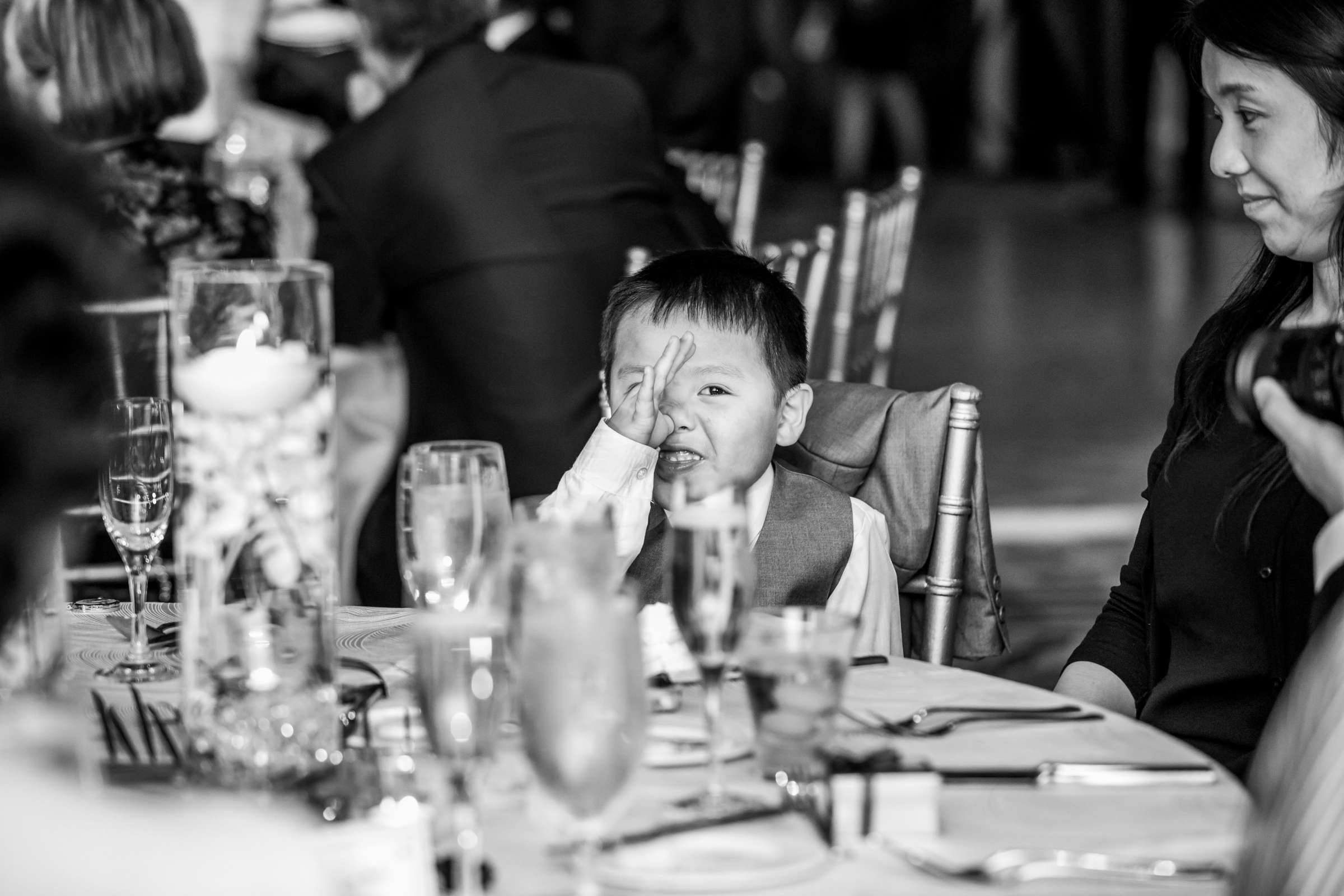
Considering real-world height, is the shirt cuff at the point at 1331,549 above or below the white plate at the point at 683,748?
above

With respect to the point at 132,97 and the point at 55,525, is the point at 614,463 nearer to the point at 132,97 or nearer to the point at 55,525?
the point at 55,525

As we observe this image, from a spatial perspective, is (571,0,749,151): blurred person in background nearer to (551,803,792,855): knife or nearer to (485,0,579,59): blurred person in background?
(485,0,579,59): blurred person in background

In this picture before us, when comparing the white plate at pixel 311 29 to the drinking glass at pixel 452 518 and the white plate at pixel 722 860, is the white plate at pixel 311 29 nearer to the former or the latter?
the drinking glass at pixel 452 518

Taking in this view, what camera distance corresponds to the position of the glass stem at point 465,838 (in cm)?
103

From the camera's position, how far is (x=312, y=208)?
3268 millimetres

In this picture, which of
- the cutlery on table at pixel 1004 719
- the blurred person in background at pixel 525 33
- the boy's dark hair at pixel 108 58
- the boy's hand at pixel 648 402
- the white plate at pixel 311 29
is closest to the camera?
the cutlery on table at pixel 1004 719

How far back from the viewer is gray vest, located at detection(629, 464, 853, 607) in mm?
2146

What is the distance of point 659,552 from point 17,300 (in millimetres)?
1476

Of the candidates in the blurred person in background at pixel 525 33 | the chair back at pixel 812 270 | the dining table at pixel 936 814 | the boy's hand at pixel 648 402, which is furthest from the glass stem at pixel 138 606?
the blurred person in background at pixel 525 33

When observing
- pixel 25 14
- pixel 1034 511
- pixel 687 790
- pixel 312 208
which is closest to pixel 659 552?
Answer: pixel 687 790

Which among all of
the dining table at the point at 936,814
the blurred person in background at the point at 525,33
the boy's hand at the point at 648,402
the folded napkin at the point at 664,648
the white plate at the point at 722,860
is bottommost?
the dining table at the point at 936,814

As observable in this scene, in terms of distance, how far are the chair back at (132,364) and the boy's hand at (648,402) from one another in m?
1.00

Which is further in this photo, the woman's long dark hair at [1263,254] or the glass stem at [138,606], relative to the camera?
the woman's long dark hair at [1263,254]

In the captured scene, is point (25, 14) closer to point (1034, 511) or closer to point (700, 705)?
point (700, 705)
